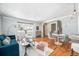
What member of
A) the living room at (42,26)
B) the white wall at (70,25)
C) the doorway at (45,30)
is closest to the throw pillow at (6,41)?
the living room at (42,26)

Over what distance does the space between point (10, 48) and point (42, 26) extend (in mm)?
804

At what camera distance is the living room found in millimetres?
1791

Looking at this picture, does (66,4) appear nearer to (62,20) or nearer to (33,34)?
(62,20)

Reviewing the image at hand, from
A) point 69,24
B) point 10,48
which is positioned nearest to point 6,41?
point 10,48

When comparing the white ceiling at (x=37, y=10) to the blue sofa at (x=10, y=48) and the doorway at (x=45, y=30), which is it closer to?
the doorway at (x=45, y=30)

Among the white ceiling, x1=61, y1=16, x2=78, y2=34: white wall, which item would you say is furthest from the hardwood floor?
the white ceiling

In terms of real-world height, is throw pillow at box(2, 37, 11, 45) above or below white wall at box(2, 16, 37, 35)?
below

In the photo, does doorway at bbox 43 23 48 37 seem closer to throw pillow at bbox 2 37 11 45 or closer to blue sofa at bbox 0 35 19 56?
blue sofa at bbox 0 35 19 56

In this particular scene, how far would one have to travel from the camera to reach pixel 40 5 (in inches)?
71.4

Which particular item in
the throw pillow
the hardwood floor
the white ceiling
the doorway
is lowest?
the hardwood floor

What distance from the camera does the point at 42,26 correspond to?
72.8 inches

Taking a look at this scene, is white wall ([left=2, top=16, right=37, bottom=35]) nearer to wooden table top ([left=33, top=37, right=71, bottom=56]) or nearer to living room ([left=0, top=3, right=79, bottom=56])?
living room ([left=0, top=3, right=79, bottom=56])

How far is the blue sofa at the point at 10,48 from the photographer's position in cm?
183

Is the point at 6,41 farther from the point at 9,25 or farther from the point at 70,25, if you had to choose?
the point at 70,25
